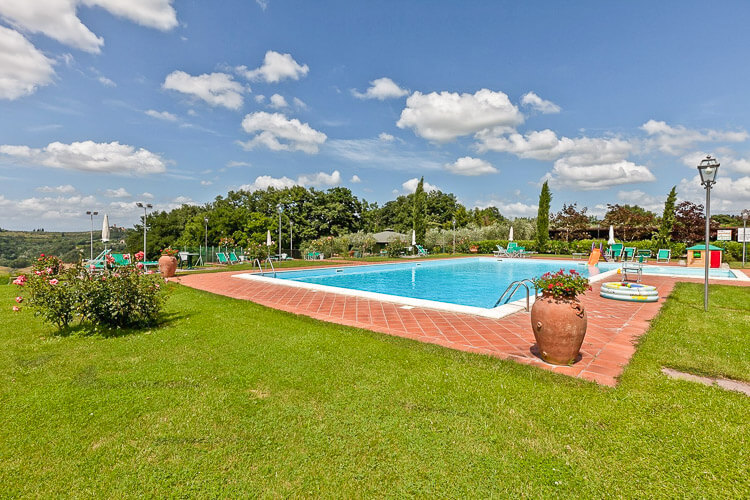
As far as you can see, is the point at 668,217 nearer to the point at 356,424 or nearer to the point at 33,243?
the point at 356,424

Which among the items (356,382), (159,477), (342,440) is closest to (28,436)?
(159,477)

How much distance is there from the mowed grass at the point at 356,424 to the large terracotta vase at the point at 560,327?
0.33 m

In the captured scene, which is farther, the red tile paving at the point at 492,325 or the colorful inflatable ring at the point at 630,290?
the colorful inflatable ring at the point at 630,290

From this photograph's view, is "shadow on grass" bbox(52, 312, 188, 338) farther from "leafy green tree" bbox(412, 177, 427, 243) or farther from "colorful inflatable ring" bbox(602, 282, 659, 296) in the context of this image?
"leafy green tree" bbox(412, 177, 427, 243)

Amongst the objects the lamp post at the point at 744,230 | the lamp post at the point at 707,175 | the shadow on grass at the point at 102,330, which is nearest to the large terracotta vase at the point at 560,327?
the lamp post at the point at 707,175

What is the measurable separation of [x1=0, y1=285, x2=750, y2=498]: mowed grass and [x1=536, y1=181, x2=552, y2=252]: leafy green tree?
85.8 ft

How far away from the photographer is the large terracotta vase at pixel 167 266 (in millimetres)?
11945

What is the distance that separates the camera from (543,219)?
2856cm

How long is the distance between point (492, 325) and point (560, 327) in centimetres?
179

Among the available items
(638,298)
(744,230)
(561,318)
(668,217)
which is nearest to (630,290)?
(638,298)

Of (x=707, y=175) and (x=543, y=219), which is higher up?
(x=543, y=219)

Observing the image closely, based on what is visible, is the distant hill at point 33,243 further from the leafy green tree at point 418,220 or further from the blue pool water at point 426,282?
the blue pool water at point 426,282

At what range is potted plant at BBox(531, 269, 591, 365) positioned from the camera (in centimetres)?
337

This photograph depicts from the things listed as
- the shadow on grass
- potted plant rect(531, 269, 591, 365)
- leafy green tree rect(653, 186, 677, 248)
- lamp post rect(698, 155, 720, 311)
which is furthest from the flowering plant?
leafy green tree rect(653, 186, 677, 248)
